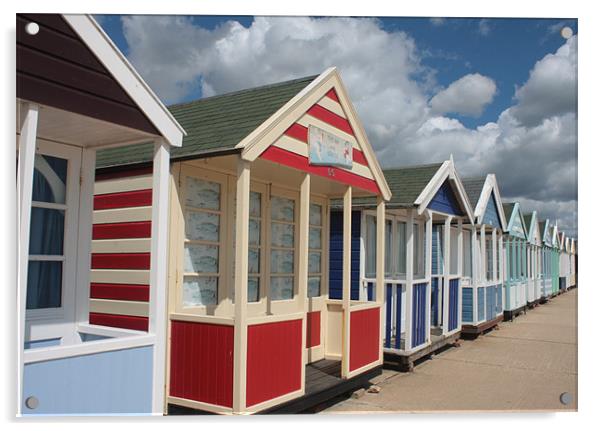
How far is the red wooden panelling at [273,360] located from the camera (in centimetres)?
473

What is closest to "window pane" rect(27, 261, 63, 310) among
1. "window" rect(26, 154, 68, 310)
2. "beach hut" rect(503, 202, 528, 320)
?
"window" rect(26, 154, 68, 310)

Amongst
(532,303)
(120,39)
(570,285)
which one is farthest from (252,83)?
(570,285)

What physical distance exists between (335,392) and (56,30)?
423 cm

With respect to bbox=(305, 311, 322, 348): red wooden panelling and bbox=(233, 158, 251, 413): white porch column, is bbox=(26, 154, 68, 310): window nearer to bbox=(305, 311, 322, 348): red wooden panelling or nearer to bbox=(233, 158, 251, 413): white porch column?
bbox=(233, 158, 251, 413): white porch column

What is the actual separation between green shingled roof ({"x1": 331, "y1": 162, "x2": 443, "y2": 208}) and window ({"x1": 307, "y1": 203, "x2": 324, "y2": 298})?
642 millimetres

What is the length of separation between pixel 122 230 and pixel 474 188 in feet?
27.7

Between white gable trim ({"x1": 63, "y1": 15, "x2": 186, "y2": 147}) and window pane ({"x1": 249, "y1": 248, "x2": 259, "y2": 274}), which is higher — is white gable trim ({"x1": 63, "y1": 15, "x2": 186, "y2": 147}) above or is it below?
above

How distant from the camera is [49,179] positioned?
4.38 metres

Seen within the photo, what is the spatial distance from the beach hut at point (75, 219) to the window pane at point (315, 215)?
285 cm

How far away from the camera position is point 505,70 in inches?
206

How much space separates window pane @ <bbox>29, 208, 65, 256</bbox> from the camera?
426cm

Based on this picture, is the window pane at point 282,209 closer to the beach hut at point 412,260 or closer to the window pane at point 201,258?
the window pane at point 201,258

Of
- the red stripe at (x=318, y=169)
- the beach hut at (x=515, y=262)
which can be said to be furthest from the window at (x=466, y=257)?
the red stripe at (x=318, y=169)
